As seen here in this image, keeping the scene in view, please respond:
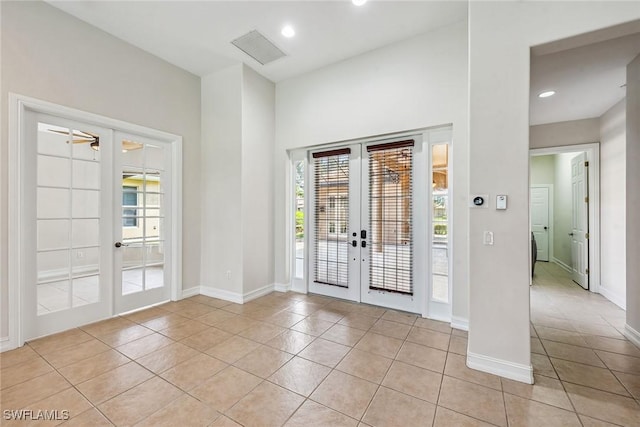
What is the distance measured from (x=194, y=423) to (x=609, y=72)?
5.45 meters

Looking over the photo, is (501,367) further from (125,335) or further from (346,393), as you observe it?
(125,335)

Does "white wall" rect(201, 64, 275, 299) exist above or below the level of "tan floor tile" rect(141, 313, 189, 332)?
above

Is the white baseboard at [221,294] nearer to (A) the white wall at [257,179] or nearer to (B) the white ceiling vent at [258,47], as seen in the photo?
(A) the white wall at [257,179]

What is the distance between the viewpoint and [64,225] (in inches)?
120

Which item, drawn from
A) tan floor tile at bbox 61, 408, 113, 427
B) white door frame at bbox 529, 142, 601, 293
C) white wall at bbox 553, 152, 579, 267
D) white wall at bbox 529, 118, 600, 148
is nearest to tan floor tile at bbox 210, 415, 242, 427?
tan floor tile at bbox 61, 408, 113, 427

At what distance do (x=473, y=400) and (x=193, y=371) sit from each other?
221 centimetres

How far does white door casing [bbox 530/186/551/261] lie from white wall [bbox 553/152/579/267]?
0.18m

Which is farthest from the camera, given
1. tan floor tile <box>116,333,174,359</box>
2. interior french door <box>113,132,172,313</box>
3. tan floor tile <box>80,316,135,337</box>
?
interior french door <box>113,132,172,313</box>

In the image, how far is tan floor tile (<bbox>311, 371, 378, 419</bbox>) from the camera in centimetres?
188

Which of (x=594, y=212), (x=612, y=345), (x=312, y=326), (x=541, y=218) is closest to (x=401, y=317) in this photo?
(x=312, y=326)

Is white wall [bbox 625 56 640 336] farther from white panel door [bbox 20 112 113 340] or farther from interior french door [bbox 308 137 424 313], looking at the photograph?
white panel door [bbox 20 112 113 340]

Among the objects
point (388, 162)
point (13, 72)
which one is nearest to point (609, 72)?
point (388, 162)

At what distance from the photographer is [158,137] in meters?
3.88

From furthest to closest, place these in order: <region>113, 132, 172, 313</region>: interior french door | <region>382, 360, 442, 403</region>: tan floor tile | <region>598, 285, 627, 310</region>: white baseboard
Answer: <region>598, 285, 627, 310</region>: white baseboard → <region>113, 132, 172, 313</region>: interior french door → <region>382, 360, 442, 403</region>: tan floor tile
